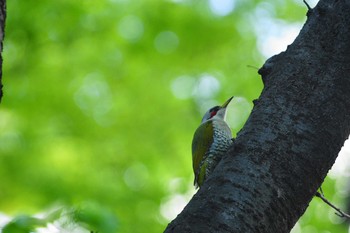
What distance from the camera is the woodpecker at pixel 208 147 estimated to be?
13.5 ft

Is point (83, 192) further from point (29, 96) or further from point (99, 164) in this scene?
point (29, 96)

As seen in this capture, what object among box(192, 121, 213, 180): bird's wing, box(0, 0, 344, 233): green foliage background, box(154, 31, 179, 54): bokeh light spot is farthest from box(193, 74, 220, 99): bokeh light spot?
box(192, 121, 213, 180): bird's wing

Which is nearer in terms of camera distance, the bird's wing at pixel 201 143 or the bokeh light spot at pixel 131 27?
the bird's wing at pixel 201 143

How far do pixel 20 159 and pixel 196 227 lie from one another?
21.9 ft

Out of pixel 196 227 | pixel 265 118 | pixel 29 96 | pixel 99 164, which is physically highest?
pixel 29 96

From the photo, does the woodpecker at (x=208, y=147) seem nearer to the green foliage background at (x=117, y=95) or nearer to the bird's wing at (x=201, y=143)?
the bird's wing at (x=201, y=143)

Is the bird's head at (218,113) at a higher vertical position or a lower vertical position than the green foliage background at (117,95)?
lower

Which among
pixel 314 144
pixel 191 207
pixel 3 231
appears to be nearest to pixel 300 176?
pixel 314 144

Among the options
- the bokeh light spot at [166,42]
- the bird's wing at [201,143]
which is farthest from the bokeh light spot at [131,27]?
the bird's wing at [201,143]

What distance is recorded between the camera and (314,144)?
78.5 inches

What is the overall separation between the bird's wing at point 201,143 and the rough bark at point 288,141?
83.3 inches

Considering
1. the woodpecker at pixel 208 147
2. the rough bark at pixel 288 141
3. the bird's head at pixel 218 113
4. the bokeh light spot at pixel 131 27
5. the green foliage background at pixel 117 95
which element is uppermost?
the bokeh light spot at pixel 131 27

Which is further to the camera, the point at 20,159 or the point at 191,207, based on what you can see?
the point at 20,159

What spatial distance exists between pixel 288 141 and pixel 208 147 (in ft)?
7.85
